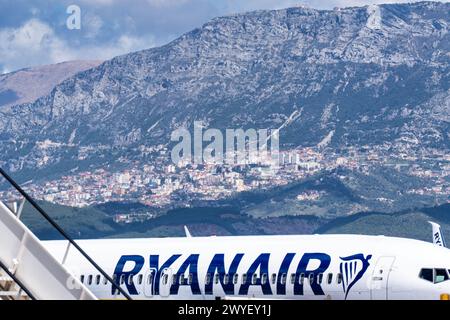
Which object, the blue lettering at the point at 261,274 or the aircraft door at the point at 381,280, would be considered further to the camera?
the blue lettering at the point at 261,274

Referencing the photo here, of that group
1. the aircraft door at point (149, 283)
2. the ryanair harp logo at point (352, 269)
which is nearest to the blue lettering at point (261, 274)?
the ryanair harp logo at point (352, 269)

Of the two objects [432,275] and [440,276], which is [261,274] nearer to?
[432,275]

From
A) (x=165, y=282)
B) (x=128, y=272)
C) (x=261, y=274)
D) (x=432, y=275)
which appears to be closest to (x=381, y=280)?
(x=432, y=275)

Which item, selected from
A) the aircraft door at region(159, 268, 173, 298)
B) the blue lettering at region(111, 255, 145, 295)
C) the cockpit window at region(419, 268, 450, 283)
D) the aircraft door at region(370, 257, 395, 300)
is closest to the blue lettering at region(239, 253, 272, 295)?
the aircraft door at region(159, 268, 173, 298)

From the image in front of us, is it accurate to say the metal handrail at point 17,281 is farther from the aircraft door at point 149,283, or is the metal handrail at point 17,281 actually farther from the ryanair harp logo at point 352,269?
the aircraft door at point 149,283
